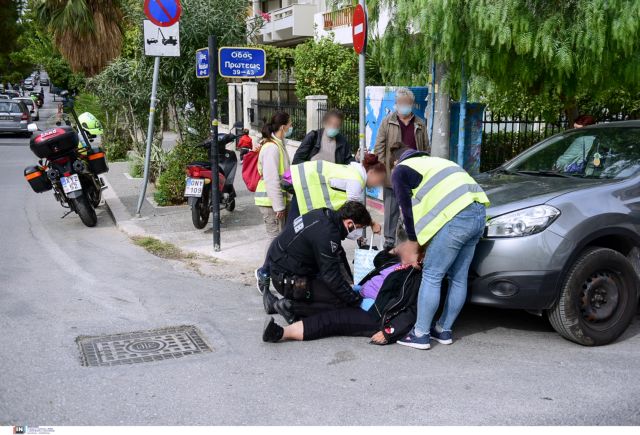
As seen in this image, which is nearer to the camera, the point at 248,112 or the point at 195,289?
the point at 195,289

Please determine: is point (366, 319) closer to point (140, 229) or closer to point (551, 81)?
point (551, 81)

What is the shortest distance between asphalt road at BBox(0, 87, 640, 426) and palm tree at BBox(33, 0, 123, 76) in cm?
2166

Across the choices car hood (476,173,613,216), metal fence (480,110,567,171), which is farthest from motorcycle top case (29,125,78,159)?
car hood (476,173,613,216)

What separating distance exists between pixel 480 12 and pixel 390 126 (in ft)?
5.12

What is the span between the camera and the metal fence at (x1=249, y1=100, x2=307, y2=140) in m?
14.9

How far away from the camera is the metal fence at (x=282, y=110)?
1491 cm

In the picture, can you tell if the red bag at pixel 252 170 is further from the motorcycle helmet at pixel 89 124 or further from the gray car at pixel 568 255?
the motorcycle helmet at pixel 89 124

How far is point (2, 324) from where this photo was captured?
548cm

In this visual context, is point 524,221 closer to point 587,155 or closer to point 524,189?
point 524,189

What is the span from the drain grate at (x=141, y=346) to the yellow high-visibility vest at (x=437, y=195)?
1773mm

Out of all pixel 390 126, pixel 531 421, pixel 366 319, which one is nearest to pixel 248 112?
pixel 390 126

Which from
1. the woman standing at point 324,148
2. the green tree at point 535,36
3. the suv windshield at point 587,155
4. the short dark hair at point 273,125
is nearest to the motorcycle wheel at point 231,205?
the woman standing at point 324,148

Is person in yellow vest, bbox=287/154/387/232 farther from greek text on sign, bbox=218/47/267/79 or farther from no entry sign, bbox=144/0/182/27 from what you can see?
no entry sign, bbox=144/0/182/27

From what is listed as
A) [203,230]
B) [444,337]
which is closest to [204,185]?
[203,230]
